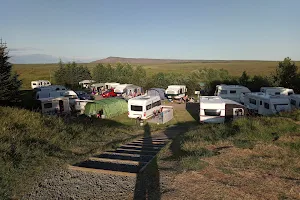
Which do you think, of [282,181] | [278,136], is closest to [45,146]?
[282,181]

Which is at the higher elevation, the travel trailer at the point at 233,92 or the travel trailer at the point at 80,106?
the travel trailer at the point at 233,92

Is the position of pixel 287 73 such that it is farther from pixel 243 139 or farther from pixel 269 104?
pixel 243 139

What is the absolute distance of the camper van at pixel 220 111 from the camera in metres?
18.5

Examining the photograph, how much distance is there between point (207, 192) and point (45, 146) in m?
5.92

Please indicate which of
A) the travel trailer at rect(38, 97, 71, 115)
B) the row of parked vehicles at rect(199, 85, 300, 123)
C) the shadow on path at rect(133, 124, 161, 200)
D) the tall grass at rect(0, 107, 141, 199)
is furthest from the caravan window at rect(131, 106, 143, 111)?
the shadow on path at rect(133, 124, 161, 200)

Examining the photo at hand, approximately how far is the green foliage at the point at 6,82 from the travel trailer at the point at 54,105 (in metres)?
2.33

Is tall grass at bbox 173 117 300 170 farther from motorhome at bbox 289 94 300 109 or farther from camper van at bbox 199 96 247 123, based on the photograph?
motorhome at bbox 289 94 300 109

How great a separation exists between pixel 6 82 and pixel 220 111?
17.8m

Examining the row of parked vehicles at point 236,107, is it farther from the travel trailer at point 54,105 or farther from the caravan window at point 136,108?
the travel trailer at point 54,105

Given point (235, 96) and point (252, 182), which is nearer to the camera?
point (252, 182)

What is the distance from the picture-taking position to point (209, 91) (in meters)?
36.7

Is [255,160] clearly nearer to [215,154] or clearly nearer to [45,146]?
[215,154]

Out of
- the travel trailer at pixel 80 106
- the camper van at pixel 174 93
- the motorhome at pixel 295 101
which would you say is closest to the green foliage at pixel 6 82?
the travel trailer at pixel 80 106

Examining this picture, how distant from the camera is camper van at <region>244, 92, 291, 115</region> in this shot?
19.0 metres
